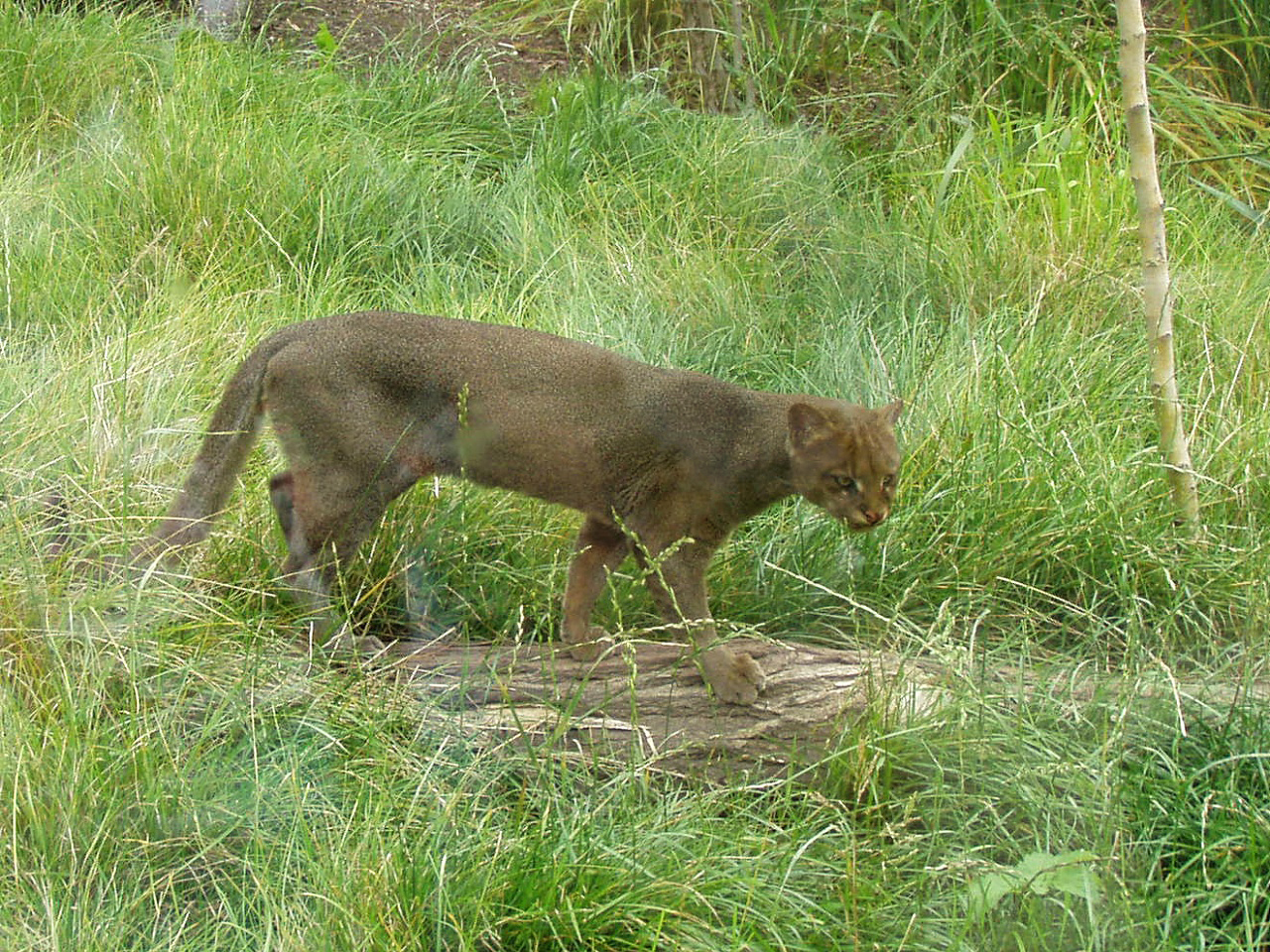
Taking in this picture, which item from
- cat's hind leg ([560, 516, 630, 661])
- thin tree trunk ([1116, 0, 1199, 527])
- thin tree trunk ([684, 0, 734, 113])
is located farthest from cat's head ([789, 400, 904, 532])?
thin tree trunk ([684, 0, 734, 113])

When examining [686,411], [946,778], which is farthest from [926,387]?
[946,778]

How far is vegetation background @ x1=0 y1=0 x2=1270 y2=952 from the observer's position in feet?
9.05

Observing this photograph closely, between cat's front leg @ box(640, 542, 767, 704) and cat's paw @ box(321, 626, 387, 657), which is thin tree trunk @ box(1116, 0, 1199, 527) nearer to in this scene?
cat's front leg @ box(640, 542, 767, 704)

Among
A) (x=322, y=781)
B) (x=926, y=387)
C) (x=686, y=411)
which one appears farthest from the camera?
(x=926, y=387)

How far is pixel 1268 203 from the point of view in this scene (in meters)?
6.41

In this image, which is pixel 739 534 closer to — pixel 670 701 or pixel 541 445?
pixel 541 445

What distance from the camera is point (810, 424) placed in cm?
355

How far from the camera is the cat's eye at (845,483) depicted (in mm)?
3564

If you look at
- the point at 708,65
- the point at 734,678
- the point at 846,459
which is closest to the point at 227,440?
the point at 734,678

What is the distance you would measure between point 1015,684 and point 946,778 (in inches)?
13.6

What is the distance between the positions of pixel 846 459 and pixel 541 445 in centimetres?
76

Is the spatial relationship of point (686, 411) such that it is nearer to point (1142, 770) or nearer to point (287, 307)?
point (1142, 770)

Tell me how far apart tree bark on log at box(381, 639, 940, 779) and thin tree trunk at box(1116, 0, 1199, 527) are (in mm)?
1102

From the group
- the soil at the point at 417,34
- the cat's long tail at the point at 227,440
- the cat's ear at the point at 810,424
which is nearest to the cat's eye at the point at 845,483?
the cat's ear at the point at 810,424
